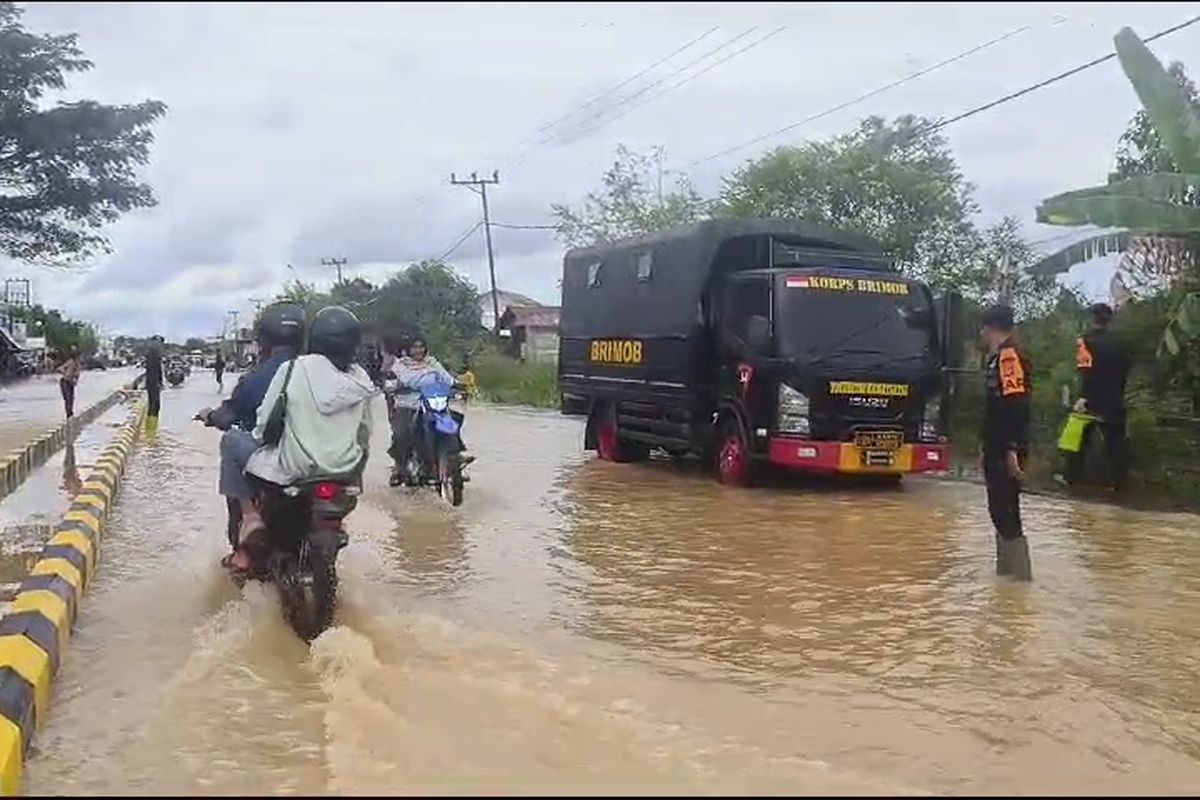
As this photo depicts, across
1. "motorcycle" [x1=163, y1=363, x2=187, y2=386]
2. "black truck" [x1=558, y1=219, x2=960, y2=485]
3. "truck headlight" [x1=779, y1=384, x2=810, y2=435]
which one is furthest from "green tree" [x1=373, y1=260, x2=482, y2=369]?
"truck headlight" [x1=779, y1=384, x2=810, y2=435]

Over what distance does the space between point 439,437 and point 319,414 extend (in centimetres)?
521

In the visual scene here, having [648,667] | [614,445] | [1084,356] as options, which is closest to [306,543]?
[648,667]

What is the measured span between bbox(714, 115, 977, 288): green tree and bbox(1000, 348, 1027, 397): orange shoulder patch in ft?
60.1

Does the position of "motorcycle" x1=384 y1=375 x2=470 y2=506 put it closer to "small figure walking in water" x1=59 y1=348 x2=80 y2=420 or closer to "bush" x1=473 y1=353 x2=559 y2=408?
"small figure walking in water" x1=59 y1=348 x2=80 y2=420

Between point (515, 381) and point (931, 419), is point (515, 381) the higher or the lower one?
the lower one

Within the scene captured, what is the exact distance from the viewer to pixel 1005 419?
7.91m

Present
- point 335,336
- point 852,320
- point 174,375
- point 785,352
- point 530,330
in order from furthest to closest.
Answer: point 530,330, point 174,375, point 852,320, point 785,352, point 335,336

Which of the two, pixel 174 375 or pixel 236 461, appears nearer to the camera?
pixel 236 461

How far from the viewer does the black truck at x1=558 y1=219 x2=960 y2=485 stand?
12.2 meters

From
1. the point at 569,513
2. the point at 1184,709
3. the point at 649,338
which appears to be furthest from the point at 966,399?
the point at 1184,709

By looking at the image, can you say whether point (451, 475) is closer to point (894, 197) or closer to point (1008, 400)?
point (1008, 400)

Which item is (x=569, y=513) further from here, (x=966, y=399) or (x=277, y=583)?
(x=966, y=399)

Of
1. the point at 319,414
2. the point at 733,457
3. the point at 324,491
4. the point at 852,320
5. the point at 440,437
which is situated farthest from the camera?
the point at 733,457

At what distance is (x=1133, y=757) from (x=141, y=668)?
408 cm
